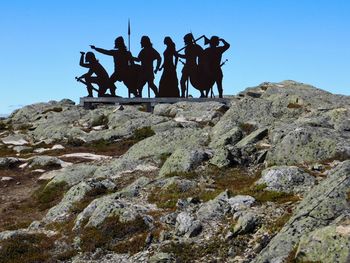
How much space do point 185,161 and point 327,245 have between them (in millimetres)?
13357

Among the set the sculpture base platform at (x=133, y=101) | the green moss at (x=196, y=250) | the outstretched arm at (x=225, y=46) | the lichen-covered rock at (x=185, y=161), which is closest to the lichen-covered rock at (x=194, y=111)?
the sculpture base platform at (x=133, y=101)

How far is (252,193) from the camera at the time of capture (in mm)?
18406

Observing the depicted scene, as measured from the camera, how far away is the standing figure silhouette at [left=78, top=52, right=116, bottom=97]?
178 ft

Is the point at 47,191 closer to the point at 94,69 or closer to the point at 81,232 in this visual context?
the point at 81,232

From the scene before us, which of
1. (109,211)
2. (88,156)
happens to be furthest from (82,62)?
(109,211)

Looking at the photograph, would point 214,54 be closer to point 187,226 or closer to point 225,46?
point 225,46

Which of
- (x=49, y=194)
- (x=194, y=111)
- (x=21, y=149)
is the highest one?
(x=194, y=111)

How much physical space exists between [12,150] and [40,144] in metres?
2.29

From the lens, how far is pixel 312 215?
44.5ft

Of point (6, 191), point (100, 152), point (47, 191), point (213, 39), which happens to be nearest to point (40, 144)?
point (100, 152)

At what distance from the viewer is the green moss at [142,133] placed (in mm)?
39500

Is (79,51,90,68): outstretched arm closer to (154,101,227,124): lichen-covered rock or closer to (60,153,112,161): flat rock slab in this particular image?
(154,101,227,124): lichen-covered rock

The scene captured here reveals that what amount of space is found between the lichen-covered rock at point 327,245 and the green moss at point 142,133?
27919 millimetres

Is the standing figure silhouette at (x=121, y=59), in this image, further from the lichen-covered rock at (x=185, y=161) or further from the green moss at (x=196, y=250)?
the green moss at (x=196, y=250)
